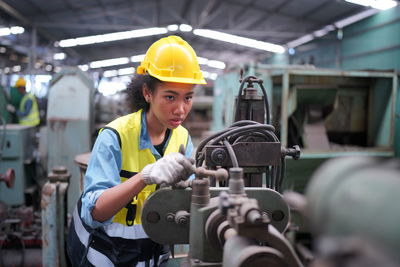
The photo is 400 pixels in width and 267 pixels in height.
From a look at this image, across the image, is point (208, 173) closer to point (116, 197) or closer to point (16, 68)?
point (116, 197)

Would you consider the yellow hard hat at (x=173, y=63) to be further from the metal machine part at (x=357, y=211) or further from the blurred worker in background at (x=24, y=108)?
the blurred worker in background at (x=24, y=108)

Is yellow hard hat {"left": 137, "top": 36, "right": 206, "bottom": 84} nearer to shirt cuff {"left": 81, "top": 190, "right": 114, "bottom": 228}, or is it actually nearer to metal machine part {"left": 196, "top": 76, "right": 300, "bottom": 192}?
metal machine part {"left": 196, "top": 76, "right": 300, "bottom": 192}

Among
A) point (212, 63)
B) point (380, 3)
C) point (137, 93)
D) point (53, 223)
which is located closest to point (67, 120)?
point (53, 223)

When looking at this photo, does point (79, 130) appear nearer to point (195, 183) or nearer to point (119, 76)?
point (195, 183)

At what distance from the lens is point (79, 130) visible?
2688mm

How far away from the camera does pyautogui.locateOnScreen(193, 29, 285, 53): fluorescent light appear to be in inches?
320

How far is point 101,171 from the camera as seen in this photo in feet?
3.55

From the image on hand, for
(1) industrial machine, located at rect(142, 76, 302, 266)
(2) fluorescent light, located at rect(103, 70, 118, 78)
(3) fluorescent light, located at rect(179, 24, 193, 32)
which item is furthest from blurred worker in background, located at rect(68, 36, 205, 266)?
(2) fluorescent light, located at rect(103, 70, 118, 78)

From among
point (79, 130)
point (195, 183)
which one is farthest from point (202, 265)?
point (79, 130)

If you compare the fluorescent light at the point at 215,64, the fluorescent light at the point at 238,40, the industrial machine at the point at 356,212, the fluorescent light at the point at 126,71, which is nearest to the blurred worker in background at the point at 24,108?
the industrial machine at the point at 356,212

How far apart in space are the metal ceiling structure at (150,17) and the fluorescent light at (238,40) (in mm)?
150

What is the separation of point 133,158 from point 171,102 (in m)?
0.23

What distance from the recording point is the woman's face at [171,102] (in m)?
1.14

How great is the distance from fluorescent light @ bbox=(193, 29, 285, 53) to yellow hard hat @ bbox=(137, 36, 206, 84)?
272 inches
